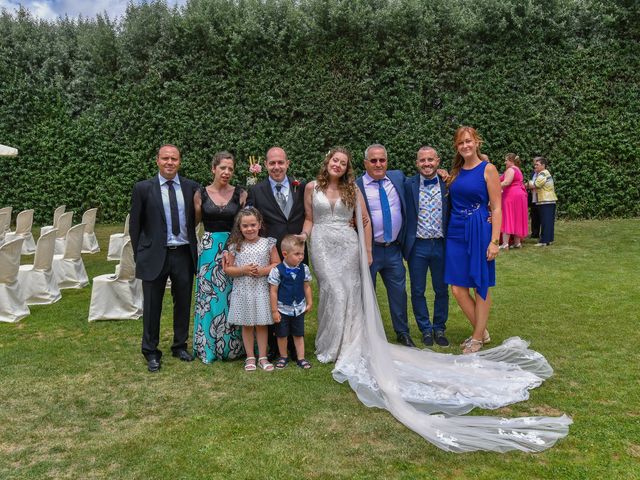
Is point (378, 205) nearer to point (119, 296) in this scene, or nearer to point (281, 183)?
point (281, 183)

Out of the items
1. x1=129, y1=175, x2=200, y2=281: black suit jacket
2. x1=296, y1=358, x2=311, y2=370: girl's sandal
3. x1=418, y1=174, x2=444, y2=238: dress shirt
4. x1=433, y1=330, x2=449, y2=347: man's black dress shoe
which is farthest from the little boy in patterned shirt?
x1=433, y1=330, x2=449, y2=347: man's black dress shoe

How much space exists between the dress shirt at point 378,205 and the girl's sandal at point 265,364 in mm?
1425

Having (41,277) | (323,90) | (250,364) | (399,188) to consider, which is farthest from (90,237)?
(399,188)

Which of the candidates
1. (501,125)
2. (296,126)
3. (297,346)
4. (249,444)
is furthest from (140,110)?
(249,444)

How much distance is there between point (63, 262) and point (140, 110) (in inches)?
247

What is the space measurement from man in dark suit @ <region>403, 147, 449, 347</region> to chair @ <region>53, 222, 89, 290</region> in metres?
5.13

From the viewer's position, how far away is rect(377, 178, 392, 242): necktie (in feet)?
15.9

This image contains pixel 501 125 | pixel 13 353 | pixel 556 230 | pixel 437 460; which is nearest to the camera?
pixel 437 460

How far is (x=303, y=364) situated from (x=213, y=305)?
911 mm

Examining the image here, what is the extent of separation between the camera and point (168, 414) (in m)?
3.65

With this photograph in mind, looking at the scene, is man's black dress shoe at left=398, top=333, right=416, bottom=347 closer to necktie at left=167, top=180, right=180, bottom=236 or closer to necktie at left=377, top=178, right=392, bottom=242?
necktie at left=377, top=178, right=392, bottom=242

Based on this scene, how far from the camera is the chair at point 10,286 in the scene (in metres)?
6.16

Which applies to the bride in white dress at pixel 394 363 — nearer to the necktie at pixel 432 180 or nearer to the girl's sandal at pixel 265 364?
the girl's sandal at pixel 265 364

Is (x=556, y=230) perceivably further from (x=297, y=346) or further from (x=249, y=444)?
(x=249, y=444)
